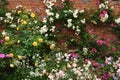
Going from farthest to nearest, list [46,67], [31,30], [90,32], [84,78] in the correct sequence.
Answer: [90,32] → [31,30] → [46,67] → [84,78]

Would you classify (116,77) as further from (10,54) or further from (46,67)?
(10,54)

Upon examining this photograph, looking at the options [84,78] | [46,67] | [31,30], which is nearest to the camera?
[84,78]

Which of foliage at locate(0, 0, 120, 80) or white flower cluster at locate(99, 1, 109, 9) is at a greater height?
white flower cluster at locate(99, 1, 109, 9)

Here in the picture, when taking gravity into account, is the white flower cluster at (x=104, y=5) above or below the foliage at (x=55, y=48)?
above

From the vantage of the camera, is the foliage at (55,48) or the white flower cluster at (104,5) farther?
the white flower cluster at (104,5)

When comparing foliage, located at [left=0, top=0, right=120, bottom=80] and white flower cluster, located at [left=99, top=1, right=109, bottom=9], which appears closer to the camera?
foliage, located at [left=0, top=0, right=120, bottom=80]

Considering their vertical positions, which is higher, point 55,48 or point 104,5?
point 104,5

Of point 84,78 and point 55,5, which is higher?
point 55,5

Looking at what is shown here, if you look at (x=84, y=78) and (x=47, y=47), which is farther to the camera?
(x=47, y=47)

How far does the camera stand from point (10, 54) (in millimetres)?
6922

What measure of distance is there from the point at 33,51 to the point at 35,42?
0.24 meters

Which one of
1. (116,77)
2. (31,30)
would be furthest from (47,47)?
(116,77)

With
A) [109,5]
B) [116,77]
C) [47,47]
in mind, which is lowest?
[116,77]

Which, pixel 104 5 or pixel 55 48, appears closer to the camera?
pixel 55 48
